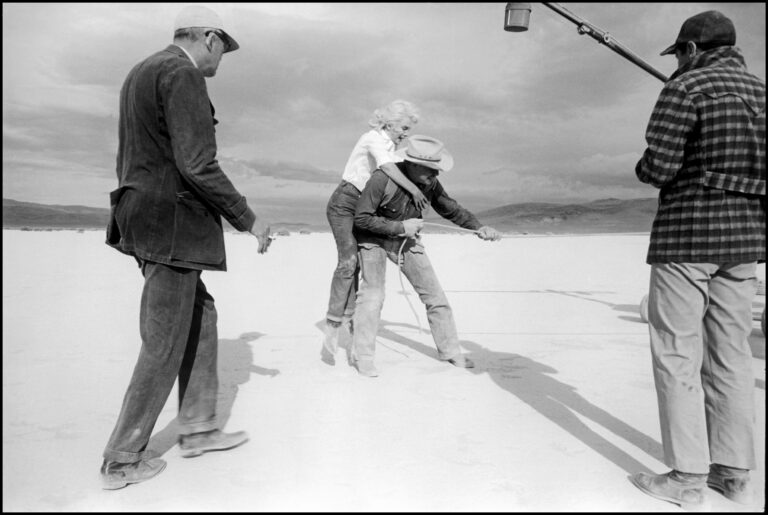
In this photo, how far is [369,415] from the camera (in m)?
4.21

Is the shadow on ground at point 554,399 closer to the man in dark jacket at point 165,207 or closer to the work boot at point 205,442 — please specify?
the work boot at point 205,442

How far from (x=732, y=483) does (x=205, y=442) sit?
2.55 meters

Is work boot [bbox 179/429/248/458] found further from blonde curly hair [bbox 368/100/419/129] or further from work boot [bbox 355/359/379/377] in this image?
blonde curly hair [bbox 368/100/419/129]

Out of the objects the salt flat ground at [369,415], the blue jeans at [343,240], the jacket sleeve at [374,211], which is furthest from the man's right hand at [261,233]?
the blue jeans at [343,240]

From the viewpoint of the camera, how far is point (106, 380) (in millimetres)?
4988

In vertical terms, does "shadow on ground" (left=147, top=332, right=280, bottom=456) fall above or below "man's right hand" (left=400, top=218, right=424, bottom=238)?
below

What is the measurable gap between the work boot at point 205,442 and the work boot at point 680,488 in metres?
2.08

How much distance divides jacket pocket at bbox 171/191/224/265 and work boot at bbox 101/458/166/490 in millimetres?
997

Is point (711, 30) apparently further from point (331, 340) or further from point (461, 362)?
point (331, 340)

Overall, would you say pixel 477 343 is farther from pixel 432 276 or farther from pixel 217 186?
pixel 217 186

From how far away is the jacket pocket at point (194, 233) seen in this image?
10.6 feet

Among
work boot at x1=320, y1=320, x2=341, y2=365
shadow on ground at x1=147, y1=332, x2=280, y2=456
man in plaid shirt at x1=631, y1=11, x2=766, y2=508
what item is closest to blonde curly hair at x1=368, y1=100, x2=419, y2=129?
work boot at x1=320, y1=320, x2=341, y2=365

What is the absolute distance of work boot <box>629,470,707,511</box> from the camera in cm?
298

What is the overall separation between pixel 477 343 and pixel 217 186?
13.1ft
